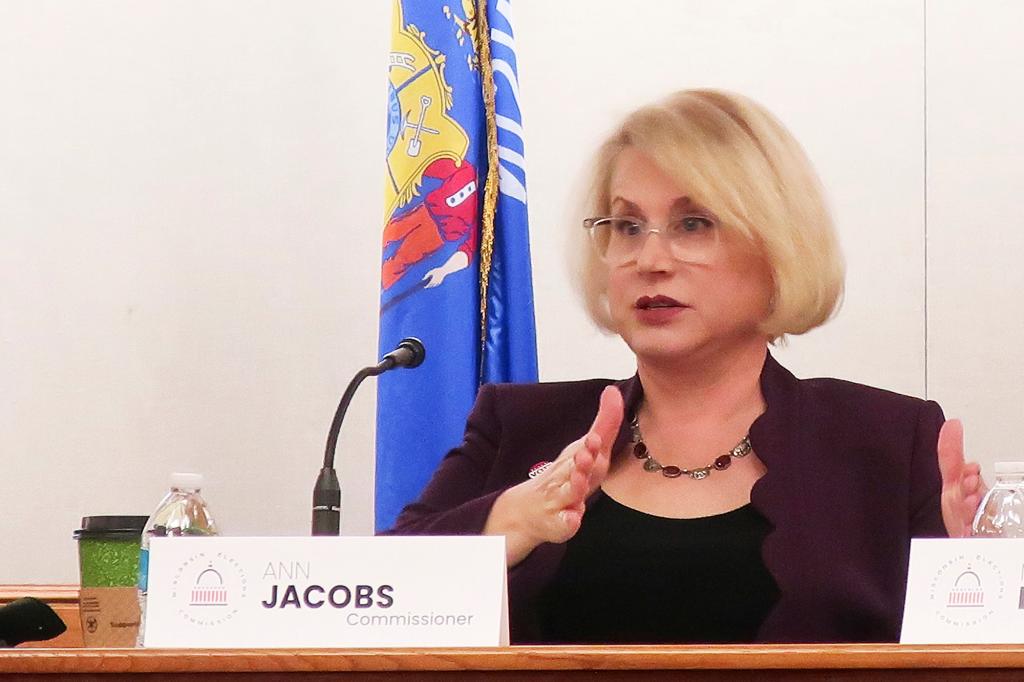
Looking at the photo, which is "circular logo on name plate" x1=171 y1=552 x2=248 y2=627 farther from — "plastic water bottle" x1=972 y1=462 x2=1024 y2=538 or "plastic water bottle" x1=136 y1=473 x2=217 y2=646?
"plastic water bottle" x1=972 y1=462 x2=1024 y2=538

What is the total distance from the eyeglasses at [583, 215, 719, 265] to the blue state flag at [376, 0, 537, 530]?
17.6 inches

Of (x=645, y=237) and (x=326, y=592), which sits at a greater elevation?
(x=645, y=237)

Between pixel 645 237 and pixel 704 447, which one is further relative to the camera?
pixel 645 237

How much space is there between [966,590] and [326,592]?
573 millimetres

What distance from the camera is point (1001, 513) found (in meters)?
1.44

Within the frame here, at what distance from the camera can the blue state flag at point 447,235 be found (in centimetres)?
238

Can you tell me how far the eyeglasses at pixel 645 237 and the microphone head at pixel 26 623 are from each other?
3.26 ft

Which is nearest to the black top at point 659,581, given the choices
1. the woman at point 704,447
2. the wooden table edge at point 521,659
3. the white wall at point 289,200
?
the woman at point 704,447

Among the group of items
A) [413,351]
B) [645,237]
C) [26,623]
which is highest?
[645,237]

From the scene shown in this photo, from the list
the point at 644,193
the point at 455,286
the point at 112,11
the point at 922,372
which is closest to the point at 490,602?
the point at 644,193

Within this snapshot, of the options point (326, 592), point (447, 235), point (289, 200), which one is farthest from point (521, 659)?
point (289, 200)

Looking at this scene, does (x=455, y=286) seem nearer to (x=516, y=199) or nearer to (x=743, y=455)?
(x=516, y=199)

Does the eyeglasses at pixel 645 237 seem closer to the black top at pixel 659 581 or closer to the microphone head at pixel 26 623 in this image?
the black top at pixel 659 581

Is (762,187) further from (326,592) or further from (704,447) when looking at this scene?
(326,592)
